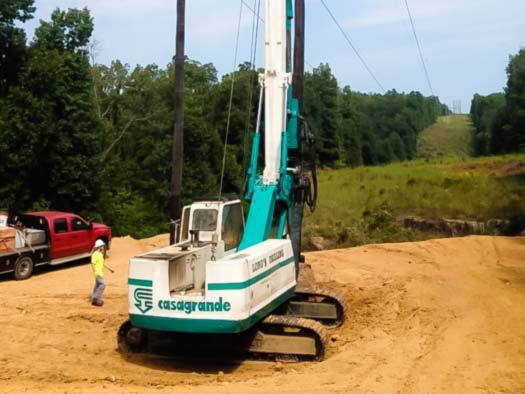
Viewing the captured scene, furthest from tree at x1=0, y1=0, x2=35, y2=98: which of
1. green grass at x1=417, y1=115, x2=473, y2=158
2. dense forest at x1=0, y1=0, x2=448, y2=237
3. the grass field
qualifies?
green grass at x1=417, y1=115, x2=473, y2=158

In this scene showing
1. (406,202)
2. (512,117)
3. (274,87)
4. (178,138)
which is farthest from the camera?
(512,117)

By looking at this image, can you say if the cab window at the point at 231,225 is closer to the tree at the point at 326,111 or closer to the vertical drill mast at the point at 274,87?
the vertical drill mast at the point at 274,87

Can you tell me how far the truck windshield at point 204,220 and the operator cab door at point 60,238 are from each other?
32.4ft

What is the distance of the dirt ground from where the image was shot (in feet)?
30.1

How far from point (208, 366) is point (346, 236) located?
15.4 m

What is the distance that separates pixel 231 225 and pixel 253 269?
2.32 m

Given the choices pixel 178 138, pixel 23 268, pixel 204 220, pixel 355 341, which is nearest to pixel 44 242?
pixel 23 268

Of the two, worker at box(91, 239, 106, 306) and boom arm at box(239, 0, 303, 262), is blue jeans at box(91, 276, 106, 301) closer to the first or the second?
worker at box(91, 239, 106, 306)

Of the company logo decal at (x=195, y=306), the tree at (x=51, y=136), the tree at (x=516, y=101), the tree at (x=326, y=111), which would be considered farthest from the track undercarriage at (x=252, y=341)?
the tree at (x=326, y=111)

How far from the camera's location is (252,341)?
34.7ft

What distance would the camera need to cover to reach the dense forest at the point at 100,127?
97.0 feet

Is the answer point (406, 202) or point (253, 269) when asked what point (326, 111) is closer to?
point (406, 202)

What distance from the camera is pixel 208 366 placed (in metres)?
10.7

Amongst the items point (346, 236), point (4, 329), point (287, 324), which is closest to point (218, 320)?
point (287, 324)
